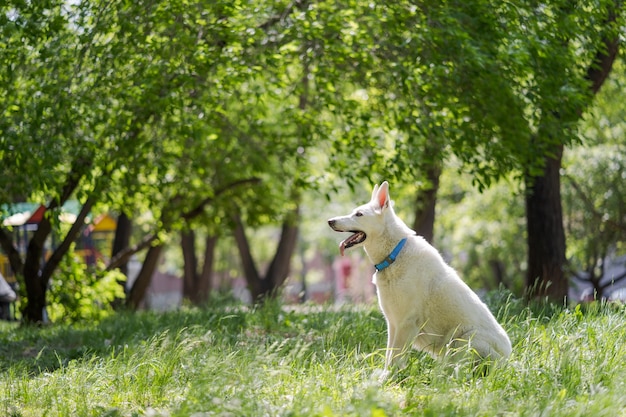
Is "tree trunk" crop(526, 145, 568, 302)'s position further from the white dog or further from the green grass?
the white dog

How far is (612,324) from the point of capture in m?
7.83

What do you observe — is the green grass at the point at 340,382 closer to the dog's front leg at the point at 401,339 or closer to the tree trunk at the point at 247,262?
the dog's front leg at the point at 401,339

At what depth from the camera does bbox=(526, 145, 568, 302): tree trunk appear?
13.8 meters

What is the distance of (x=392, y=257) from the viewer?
24.2 ft

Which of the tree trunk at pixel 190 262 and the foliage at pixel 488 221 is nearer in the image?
the tree trunk at pixel 190 262

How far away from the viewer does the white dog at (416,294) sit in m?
7.08

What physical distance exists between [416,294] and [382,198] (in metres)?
0.85

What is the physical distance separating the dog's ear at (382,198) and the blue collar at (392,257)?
0.33 m

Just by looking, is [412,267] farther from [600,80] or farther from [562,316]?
[600,80]

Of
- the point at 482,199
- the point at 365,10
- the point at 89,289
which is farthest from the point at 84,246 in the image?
the point at 365,10

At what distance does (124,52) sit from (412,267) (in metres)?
5.99

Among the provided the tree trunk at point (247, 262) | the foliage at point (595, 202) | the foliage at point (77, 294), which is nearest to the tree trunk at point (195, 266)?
the tree trunk at point (247, 262)

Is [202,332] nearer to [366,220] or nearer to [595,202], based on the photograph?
[366,220]

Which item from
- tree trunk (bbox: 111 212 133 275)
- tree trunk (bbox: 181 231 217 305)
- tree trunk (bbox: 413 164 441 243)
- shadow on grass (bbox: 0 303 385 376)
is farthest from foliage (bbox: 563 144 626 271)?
shadow on grass (bbox: 0 303 385 376)
